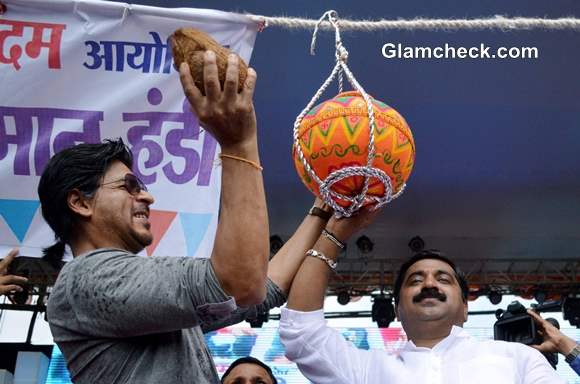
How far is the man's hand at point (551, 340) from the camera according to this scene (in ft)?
10.8

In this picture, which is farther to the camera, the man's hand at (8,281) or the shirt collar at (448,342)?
the man's hand at (8,281)

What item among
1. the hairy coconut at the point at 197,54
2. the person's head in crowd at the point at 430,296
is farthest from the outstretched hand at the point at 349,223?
the hairy coconut at the point at 197,54

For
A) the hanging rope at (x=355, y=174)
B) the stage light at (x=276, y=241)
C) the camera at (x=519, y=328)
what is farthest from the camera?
the stage light at (x=276, y=241)

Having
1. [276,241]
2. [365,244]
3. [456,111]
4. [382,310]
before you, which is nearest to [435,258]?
[456,111]

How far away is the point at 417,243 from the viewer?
23.3 feet

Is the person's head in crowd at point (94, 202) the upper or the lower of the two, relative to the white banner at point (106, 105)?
lower

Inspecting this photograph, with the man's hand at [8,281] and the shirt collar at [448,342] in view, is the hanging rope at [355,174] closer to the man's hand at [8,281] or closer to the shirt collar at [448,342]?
the shirt collar at [448,342]

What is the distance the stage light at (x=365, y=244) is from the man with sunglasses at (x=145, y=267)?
5900 mm

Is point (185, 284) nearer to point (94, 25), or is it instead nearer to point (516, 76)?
point (94, 25)

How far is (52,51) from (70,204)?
6.26ft

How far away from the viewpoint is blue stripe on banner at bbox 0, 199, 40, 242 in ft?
10.9

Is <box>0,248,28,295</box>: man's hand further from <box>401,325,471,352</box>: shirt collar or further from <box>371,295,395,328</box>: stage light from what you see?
<box>371,295,395,328</box>: stage light

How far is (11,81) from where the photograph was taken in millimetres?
3385

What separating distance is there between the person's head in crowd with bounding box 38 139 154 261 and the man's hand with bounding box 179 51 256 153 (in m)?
0.36
